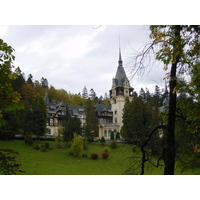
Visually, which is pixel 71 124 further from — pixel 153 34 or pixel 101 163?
pixel 153 34

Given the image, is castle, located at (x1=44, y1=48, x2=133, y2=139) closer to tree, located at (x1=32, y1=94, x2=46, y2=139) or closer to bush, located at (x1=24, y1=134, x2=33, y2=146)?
tree, located at (x1=32, y1=94, x2=46, y2=139)

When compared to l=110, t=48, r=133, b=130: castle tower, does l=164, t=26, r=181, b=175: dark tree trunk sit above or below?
below

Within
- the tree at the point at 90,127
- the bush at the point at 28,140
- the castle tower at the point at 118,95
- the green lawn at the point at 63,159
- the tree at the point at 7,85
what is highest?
the castle tower at the point at 118,95

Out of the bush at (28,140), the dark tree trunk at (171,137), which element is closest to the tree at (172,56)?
the dark tree trunk at (171,137)

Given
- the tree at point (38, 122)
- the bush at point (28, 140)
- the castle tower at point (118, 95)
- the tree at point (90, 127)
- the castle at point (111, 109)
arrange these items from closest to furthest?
the bush at point (28, 140)
the tree at point (38, 122)
the tree at point (90, 127)
the castle at point (111, 109)
the castle tower at point (118, 95)

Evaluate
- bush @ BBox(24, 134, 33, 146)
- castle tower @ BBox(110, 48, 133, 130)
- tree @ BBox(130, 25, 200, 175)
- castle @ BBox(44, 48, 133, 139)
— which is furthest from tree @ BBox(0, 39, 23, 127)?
castle tower @ BBox(110, 48, 133, 130)

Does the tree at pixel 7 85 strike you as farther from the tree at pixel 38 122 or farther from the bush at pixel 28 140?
the tree at pixel 38 122

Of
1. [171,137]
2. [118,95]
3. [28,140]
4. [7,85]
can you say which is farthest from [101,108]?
[7,85]

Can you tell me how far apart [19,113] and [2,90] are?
35699 millimetres

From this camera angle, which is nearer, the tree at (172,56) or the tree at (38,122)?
the tree at (172,56)

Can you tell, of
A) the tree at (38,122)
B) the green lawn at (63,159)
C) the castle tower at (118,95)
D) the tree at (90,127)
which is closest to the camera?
the green lawn at (63,159)

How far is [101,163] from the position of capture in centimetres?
2736

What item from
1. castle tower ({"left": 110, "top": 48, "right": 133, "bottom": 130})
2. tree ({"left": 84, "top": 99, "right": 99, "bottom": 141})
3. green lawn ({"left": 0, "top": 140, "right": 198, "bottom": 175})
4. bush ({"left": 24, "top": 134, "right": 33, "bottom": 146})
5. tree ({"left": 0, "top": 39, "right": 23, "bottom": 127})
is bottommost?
green lawn ({"left": 0, "top": 140, "right": 198, "bottom": 175})

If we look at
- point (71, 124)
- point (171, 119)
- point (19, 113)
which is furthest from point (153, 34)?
point (19, 113)
